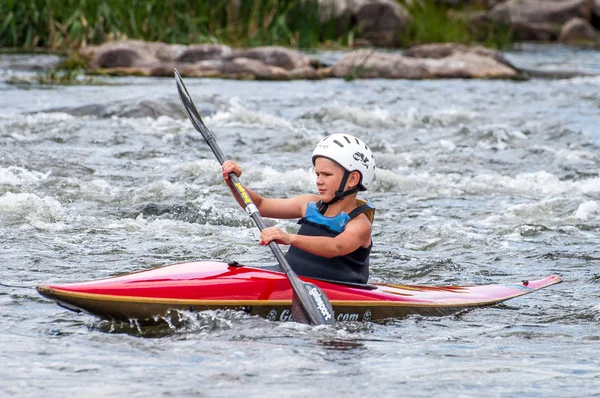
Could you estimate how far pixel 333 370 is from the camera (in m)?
4.06

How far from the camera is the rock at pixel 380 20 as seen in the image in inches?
810

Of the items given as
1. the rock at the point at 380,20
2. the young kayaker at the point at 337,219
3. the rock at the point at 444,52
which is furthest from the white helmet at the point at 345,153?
the rock at the point at 380,20

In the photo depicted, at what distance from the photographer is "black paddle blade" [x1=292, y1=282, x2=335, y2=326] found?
15.5 feet

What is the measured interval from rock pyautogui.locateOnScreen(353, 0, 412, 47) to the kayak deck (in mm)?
15615

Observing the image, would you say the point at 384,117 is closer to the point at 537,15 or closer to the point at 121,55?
the point at 121,55

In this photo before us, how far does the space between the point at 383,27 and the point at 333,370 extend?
17.3m

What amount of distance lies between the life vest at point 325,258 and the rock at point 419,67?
33.8ft

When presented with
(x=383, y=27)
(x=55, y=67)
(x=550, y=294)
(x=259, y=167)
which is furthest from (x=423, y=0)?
(x=550, y=294)

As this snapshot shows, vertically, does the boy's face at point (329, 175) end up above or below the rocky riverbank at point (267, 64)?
above

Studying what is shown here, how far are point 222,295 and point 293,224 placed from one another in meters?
2.67

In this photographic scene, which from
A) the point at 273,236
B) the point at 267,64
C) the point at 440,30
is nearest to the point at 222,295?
the point at 273,236

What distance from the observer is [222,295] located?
4.68 m

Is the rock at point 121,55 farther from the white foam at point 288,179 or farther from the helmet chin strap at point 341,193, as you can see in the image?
the helmet chin strap at point 341,193

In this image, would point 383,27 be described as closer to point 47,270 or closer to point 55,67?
point 55,67
